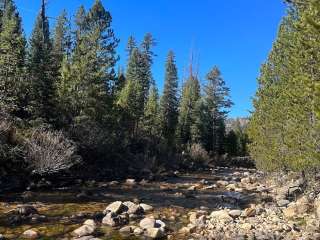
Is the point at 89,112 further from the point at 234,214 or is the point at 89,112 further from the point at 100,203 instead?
the point at 234,214

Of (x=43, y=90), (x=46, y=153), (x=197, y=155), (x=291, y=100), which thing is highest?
(x=43, y=90)

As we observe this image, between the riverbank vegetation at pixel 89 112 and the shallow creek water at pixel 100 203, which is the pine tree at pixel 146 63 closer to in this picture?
the riverbank vegetation at pixel 89 112

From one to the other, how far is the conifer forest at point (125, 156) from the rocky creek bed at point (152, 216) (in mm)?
65

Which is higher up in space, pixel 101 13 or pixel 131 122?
pixel 101 13

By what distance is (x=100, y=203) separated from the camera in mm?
21734

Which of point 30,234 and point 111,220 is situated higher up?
point 111,220

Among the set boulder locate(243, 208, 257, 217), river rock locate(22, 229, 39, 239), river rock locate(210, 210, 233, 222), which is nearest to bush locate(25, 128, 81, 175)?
river rock locate(22, 229, 39, 239)

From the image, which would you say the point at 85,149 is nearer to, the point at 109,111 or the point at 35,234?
the point at 109,111

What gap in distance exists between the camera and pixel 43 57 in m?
31.6

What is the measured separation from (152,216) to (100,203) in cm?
368

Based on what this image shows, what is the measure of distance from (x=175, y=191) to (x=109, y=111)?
1245 centimetres

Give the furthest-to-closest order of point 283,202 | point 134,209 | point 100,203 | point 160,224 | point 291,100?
point 291,100 → point 283,202 → point 100,203 → point 134,209 → point 160,224

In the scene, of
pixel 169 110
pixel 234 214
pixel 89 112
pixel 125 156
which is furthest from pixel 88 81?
pixel 169 110

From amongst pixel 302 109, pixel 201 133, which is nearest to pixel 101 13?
pixel 201 133
